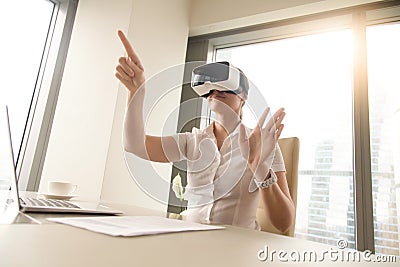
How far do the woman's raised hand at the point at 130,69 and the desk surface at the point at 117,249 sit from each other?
0.57 meters

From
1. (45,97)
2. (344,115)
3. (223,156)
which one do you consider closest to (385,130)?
(344,115)

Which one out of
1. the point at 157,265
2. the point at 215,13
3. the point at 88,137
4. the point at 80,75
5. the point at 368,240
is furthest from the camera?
the point at 215,13

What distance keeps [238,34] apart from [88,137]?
1.25 metres

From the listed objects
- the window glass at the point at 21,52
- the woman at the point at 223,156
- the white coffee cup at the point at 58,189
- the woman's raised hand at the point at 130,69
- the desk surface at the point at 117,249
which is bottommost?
the desk surface at the point at 117,249

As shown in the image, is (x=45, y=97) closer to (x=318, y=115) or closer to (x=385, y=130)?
(x=318, y=115)

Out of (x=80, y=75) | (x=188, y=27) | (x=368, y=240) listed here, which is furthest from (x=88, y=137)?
(x=368, y=240)

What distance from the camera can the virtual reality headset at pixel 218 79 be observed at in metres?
0.92

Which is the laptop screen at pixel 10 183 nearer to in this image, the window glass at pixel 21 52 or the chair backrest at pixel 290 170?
the chair backrest at pixel 290 170

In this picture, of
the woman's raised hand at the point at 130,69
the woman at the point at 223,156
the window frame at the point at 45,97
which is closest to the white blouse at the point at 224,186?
the woman at the point at 223,156

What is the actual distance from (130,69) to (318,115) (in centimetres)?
123

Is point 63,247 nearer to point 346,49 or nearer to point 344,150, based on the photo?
point 344,150

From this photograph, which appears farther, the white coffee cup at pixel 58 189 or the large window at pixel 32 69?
the large window at pixel 32 69

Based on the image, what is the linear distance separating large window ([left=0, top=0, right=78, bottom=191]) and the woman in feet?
2.97

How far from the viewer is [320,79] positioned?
1.71 metres
